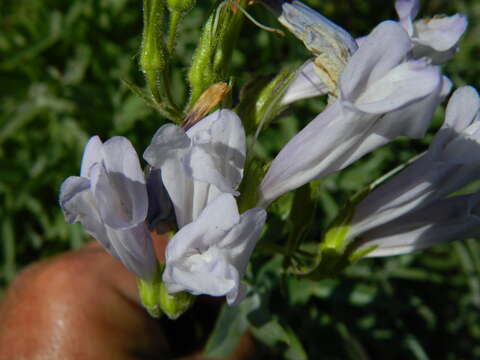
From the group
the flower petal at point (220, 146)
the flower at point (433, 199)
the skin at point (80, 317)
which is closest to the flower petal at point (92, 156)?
the flower petal at point (220, 146)

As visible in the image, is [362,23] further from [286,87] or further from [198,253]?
[198,253]

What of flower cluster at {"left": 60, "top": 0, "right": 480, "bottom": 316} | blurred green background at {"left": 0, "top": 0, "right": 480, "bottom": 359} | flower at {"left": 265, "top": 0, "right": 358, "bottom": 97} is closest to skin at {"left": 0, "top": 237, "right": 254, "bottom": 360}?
blurred green background at {"left": 0, "top": 0, "right": 480, "bottom": 359}

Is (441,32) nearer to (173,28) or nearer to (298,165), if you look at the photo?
(298,165)

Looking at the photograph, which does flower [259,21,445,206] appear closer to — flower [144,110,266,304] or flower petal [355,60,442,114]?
flower petal [355,60,442,114]

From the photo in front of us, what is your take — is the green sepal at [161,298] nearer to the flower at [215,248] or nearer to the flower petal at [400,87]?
the flower at [215,248]

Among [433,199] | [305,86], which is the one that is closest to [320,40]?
[305,86]

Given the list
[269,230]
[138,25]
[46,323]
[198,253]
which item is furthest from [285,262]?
[138,25]
